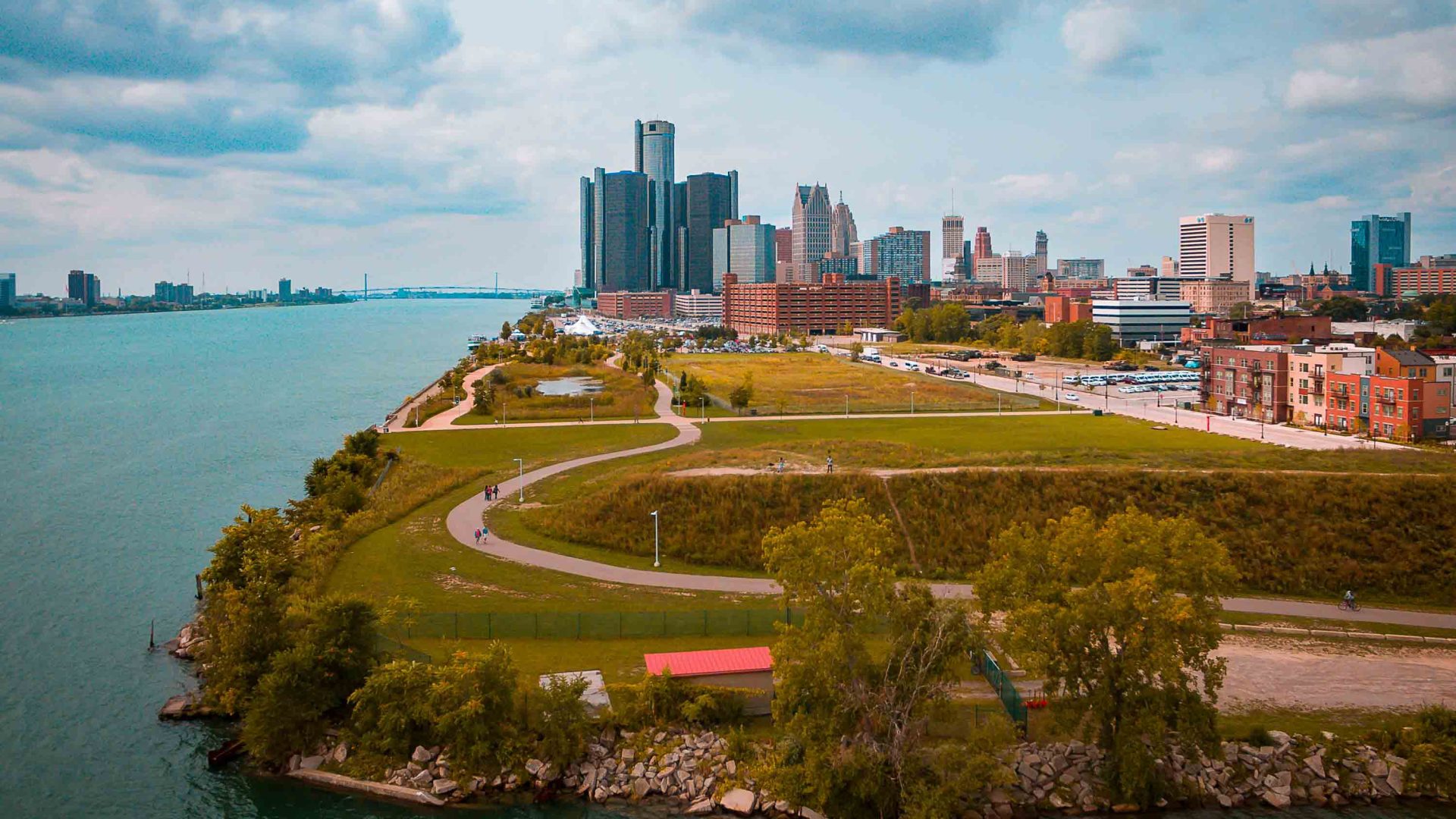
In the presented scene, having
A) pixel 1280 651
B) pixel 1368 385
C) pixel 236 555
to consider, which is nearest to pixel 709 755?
pixel 236 555

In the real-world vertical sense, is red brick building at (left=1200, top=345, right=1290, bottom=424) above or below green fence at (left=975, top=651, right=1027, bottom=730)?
above

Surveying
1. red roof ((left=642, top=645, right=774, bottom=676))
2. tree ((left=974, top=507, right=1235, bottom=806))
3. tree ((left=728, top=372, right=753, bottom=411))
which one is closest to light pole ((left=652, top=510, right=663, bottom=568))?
red roof ((left=642, top=645, right=774, bottom=676))

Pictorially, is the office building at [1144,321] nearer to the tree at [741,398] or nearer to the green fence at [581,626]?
the tree at [741,398]

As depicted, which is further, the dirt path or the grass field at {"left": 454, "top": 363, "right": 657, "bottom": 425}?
the grass field at {"left": 454, "top": 363, "right": 657, "bottom": 425}

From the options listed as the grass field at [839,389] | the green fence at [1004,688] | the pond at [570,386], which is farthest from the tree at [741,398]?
the green fence at [1004,688]

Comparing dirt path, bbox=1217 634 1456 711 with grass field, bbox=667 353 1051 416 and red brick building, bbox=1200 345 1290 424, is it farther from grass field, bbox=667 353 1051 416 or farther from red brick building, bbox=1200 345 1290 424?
grass field, bbox=667 353 1051 416

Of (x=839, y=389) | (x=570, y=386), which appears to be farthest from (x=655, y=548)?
(x=570, y=386)

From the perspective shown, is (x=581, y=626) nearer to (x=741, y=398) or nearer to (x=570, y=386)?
(x=741, y=398)
